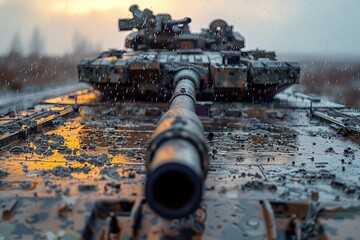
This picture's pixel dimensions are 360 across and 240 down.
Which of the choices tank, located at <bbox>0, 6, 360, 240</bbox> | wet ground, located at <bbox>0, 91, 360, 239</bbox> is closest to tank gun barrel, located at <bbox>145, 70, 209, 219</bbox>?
tank, located at <bbox>0, 6, 360, 240</bbox>

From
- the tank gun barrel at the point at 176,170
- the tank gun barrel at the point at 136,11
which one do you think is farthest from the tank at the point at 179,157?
the tank gun barrel at the point at 136,11

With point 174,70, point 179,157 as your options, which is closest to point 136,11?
point 174,70

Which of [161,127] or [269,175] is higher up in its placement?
[161,127]

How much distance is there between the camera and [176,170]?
3.04 m

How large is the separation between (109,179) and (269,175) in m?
1.80

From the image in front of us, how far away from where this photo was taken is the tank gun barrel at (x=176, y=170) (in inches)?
120

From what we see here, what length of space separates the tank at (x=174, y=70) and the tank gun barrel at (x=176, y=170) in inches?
245

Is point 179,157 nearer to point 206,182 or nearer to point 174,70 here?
point 206,182

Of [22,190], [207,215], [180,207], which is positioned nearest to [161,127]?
[180,207]

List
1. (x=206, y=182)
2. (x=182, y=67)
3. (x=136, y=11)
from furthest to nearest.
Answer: (x=136, y=11), (x=182, y=67), (x=206, y=182)

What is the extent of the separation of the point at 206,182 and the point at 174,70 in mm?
5180

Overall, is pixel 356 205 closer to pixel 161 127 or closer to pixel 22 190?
pixel 161 127

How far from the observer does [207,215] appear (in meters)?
4.29

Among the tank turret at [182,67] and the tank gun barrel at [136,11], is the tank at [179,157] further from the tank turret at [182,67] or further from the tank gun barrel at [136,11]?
the tank gun barrel at [136,11]
